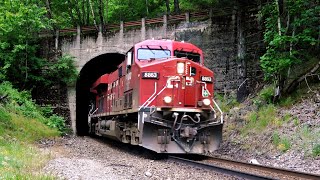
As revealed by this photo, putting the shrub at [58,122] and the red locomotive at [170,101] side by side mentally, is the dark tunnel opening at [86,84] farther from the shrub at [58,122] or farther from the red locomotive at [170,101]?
the red locomotive at [170,101]

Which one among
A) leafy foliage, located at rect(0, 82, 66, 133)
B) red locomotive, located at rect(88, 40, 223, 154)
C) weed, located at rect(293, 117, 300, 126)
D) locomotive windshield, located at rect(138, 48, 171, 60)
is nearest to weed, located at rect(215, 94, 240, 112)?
weed, located at rect(293, 117, 300, 126)

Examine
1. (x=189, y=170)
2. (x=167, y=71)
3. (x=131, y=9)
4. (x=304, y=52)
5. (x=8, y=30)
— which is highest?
(x=131, y=9)

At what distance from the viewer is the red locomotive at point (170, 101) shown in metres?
9.61

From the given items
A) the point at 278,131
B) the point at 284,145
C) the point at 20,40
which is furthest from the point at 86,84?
the point at 284,145

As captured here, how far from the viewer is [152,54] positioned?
10641 millimetres

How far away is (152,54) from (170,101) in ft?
5.58

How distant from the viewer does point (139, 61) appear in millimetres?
10406

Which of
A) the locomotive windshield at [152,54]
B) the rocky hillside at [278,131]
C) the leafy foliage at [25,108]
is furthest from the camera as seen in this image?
the leafy foliage at [25,108]

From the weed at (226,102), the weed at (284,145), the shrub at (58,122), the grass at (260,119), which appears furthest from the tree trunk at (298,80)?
the shrub at (58,122)

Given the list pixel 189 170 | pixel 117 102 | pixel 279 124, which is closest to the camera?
pixel 189 170

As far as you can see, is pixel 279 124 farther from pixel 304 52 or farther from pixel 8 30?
pixel 8 30

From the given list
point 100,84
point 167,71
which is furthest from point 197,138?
point 100,84

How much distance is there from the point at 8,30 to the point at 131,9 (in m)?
13.4

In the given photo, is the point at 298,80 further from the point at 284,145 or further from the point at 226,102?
the point at 226,102
